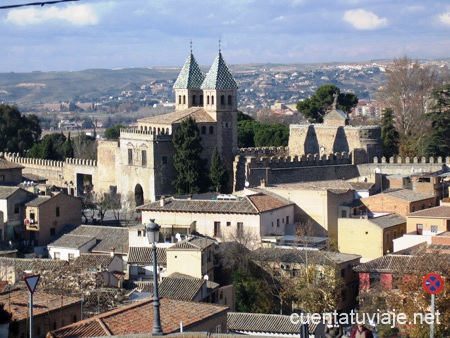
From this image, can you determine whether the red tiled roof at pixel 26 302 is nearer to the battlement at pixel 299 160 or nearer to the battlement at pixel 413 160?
the battlement at pixel 299 160

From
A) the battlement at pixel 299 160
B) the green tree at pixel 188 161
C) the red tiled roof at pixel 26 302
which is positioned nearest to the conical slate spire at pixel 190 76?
the green tree at pixel 188 161

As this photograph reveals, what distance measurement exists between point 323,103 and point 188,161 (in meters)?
13.9

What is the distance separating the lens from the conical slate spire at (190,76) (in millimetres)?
42781

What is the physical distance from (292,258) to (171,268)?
9.86ft

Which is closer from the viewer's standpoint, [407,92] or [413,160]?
[413,160]

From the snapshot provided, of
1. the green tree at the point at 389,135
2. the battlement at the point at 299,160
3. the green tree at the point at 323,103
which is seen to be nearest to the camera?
the battlement at the point at 299,160

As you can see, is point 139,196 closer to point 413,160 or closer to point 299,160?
point 299,160

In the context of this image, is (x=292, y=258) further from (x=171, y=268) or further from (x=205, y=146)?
(x=205, y=146)

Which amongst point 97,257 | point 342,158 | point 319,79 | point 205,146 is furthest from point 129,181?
point 319,79

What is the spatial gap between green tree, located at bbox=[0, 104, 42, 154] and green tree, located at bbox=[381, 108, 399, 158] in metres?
17.6

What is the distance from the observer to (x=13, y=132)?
54.9 m

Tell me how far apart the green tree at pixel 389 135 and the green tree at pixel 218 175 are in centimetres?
797

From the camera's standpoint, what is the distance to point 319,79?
188875 millimetres

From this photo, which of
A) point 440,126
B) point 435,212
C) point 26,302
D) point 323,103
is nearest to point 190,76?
point 440,126
